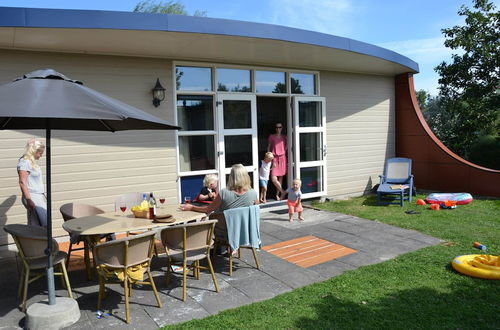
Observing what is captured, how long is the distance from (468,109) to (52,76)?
12.4 m

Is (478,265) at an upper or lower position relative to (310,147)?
lower

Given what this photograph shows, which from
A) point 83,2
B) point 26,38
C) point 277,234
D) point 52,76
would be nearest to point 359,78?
point 277,234

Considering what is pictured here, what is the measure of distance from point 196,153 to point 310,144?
2.63 meters

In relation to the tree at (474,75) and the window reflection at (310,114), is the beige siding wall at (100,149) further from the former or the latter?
the tree at (474,75)

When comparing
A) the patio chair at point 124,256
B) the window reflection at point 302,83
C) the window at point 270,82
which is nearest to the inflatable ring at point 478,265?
the patio chair at point 124,256

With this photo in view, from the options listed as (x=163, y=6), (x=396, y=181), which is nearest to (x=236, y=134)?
(x=396, y=181)

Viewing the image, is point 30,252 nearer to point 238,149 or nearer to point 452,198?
point 238,149

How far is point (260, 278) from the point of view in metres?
4.14

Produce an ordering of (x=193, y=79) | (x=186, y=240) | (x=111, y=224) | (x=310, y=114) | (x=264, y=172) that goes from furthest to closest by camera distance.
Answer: (x=310, y=114)
(x=264, y=172)
(x=193, y=79)
(x=111, y=224)
(x=186, y=240)

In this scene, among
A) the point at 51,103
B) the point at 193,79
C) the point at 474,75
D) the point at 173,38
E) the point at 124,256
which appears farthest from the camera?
the point at 474,75

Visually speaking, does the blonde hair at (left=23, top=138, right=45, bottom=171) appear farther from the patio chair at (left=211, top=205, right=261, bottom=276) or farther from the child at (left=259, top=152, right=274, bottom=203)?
the child at (left=259, top=152, right=274, bottom=203)

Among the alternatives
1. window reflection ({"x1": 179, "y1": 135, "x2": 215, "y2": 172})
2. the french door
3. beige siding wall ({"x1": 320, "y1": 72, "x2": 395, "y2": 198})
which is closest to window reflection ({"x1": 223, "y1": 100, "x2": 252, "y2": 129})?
the french door

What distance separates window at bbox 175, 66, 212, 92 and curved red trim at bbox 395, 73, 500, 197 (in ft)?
17.2

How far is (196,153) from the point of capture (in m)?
6.86
